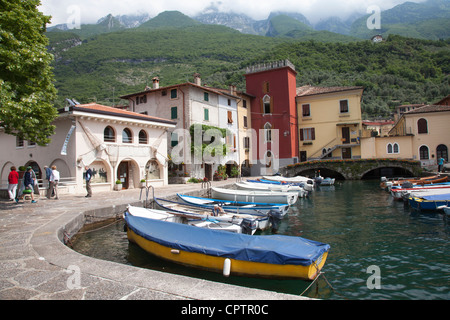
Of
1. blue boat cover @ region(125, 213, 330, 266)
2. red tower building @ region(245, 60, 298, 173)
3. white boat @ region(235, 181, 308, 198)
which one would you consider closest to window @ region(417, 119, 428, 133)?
red tower building @ region(245, 60, 298, 173)

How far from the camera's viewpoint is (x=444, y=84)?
6556cm

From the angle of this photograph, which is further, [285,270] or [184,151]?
[184,151]

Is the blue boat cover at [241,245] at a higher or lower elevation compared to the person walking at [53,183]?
lower

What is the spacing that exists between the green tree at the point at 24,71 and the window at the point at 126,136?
32.3 ft

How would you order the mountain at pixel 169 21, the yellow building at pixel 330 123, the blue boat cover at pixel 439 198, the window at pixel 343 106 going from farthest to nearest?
the mountain at pixel 169 21
the window at pixel 343 106
the yellow building at pixel 330 123
the blue boat cover at pixel 439 198

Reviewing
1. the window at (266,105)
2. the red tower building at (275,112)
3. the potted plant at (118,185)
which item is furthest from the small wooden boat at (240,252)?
the window at (266,105)

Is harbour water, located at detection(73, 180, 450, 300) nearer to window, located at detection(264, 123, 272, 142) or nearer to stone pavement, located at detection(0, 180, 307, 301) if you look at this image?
stone pavement, located at detection(0, 180, 307, 301)

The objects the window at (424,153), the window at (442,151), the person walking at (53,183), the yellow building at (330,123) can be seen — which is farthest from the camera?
the yellow building at (330,123)

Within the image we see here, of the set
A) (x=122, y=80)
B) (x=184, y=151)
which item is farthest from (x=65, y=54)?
(x=184, y=151)

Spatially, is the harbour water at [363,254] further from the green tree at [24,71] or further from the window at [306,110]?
the window at [306,110]

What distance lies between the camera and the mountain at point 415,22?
355 feet

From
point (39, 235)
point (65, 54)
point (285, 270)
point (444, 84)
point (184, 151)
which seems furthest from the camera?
point (65, 54)

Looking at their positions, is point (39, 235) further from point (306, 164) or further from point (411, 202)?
point (306, 164)

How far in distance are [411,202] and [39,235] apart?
58.1 feet
